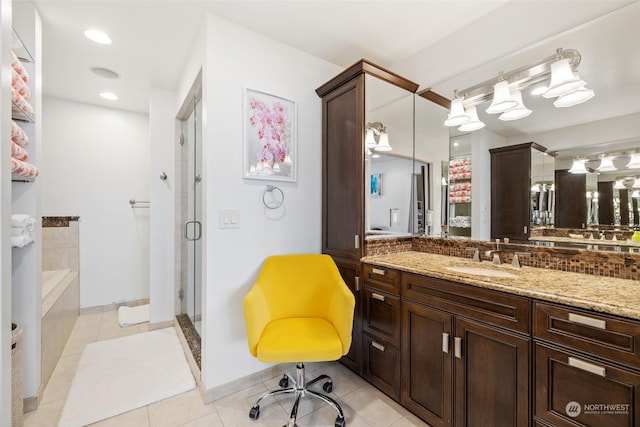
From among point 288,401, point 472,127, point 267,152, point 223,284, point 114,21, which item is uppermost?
point 114,21

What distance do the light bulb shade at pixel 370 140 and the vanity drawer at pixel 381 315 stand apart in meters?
1.03

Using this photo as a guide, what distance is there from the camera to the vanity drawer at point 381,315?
1.71 meters

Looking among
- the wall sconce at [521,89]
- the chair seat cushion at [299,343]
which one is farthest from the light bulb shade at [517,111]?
the chair seat cushion at [299,343]

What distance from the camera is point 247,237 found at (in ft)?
6.41

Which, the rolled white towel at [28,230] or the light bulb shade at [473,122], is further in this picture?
the light bulb shade at [473,122]

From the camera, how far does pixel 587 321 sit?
1009 mm

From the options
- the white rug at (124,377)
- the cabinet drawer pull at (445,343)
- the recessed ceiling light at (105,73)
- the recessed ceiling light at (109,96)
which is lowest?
the white rug at (124,377)

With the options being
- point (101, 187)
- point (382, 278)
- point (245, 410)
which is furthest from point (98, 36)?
point (245, 410)

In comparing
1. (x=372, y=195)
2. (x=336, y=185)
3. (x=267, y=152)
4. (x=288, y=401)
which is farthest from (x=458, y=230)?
(x=288, y=401)

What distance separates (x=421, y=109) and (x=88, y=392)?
322 cm

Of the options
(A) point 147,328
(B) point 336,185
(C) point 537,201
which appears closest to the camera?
(C) point 537,201

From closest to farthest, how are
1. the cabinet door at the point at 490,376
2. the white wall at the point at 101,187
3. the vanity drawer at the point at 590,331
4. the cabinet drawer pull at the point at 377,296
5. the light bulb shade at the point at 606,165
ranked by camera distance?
the vanity drawer at the point at 590,331 < the cabinet door at the point at 490,376 < the light bulb shade at the point at 606,165 < the cabinet drawer pull at the point at 377,296 < the white wall at the point at 101,187

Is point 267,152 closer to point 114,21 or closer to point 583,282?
point 114,21

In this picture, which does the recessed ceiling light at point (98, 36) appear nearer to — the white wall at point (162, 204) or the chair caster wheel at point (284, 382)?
the white wall at point (162, 204)
